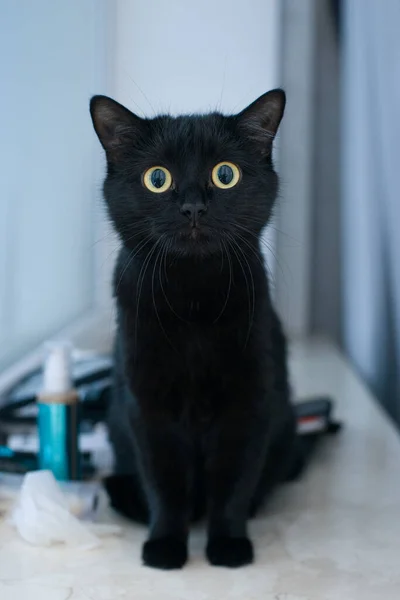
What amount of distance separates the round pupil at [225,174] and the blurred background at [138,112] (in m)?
0.13

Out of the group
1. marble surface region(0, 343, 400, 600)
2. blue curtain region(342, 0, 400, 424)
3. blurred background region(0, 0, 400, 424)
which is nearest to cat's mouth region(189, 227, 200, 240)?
blurred background region(0, 0, 400, 424)

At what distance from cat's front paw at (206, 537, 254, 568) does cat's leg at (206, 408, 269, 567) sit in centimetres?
1

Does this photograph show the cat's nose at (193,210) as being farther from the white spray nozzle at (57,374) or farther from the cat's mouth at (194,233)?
the white spray nozzle at (57,374)

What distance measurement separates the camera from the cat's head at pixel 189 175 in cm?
76

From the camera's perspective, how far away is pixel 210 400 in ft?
2.71

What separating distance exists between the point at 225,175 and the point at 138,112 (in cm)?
21

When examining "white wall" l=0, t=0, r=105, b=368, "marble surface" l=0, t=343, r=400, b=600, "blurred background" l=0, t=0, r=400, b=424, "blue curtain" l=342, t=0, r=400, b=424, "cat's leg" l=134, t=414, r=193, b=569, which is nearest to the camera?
"marble surface" l=0, t=343, r=400, b=600

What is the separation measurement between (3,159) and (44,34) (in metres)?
0.24

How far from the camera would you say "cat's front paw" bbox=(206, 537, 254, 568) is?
0.78 meters

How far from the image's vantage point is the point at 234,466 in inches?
33.1

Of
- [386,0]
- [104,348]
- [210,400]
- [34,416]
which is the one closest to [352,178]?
[386,0]

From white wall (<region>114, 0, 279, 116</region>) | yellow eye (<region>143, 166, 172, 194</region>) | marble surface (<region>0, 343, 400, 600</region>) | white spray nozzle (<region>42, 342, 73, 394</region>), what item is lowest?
marble surface (<region>0, 343, 400, 600</region>)

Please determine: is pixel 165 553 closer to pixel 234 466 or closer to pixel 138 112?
pixel 234 466

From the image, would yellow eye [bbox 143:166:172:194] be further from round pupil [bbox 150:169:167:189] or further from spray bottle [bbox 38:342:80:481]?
spray bottle [bbox 38:342:80:481]
